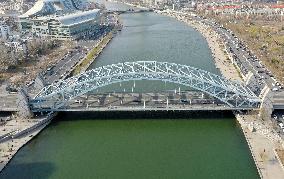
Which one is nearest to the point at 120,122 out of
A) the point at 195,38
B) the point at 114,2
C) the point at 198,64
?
the point at 198,64

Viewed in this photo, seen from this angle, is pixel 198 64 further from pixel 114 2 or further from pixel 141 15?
pixel 114 2

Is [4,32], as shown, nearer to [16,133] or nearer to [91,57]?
[91,57]

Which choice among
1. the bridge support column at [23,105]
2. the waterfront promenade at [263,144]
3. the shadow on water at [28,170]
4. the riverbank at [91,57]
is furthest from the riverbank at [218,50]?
the shadow on water at [28,170]

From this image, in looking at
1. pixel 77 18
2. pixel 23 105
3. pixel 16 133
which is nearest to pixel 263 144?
pixel 16 133

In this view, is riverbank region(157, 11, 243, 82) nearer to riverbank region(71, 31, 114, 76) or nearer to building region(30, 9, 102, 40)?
riverbank region(71, 31, 114, 76)

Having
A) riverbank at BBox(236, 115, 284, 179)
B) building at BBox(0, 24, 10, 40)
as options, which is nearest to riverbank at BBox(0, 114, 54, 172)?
riverbank at BBox(236, 115, 284, 179)

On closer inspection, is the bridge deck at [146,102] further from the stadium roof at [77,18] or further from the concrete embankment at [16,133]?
the stadium roof at [77,18]
